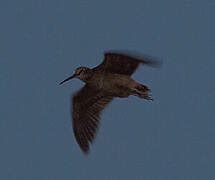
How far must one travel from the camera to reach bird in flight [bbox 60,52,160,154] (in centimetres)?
1156

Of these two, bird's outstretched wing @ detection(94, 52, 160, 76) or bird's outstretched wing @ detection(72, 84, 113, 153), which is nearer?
bird's outstretched wing @ detection(94, 52, 160, 76)

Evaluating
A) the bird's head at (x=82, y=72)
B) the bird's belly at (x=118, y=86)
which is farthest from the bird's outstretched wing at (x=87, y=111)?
the bird's belly at (x=118, y=86)

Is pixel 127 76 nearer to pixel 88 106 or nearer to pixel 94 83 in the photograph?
pixel 94 83

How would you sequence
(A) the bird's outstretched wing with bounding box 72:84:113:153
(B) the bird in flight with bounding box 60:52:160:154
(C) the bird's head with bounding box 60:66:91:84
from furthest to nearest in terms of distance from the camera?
(A) the bird's outstretched wing with bounding box 72:84:113:153 < (C) the bird's head with bounding box 60:66:91:84 < (B) the bird in flight with bounding box 60:52:160:154

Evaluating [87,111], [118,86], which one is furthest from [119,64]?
[87,111]

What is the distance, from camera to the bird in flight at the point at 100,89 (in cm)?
1156

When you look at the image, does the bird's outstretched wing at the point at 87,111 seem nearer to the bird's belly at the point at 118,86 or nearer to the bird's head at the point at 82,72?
the bird's head at the point at 82,72

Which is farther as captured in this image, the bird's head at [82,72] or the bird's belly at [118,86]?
the bird's head at [82,72]

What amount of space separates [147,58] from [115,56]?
80 centimetres

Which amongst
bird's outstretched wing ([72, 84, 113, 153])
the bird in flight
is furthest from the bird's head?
bird's outstretched wing ([72, 84, 113, 153])

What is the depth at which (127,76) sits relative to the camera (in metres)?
11.9

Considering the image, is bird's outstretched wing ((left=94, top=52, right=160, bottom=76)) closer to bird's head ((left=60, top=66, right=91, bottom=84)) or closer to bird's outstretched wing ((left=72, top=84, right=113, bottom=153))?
bird's head ((left=60, top=66, right=91, bottom=84))

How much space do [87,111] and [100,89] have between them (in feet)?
3.67

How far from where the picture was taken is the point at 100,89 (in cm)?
1208
